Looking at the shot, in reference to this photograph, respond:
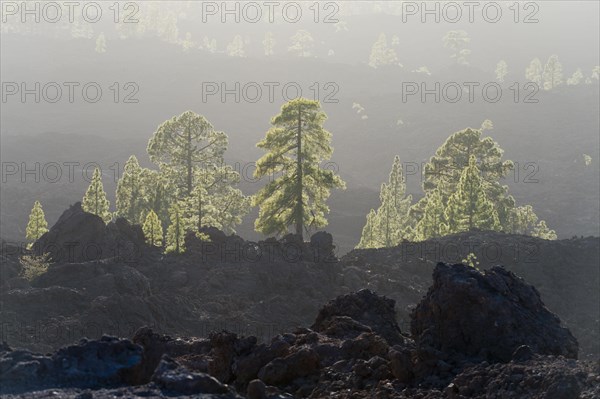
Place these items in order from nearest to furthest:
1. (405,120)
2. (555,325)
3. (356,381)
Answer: (356,381) < (555,325) < (405,120)

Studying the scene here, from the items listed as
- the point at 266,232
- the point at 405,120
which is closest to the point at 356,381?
the point at 266,232

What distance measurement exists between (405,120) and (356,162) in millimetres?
20602

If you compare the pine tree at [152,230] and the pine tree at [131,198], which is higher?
the pine tree at [131,198]

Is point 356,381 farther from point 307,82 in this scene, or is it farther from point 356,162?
point 307,82

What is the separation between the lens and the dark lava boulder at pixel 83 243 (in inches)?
1356

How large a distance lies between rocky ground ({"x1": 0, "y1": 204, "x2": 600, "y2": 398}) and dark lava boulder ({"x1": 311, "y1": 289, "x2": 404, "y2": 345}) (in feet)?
0.12

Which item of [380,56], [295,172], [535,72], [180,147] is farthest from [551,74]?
[295,172]

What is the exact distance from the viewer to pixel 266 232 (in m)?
A: 41.7

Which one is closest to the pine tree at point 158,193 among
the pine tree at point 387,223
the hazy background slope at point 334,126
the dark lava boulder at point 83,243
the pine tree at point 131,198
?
the pine tree at point 131,198

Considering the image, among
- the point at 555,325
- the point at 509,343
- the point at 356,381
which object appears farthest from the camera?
the point at 555,325

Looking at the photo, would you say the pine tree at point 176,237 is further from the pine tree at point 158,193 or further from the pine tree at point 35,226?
the pine tree at point 158,193

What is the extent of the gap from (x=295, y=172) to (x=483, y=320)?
2774cm

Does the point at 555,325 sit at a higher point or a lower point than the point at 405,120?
lower

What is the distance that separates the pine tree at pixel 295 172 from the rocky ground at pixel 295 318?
3891mm
